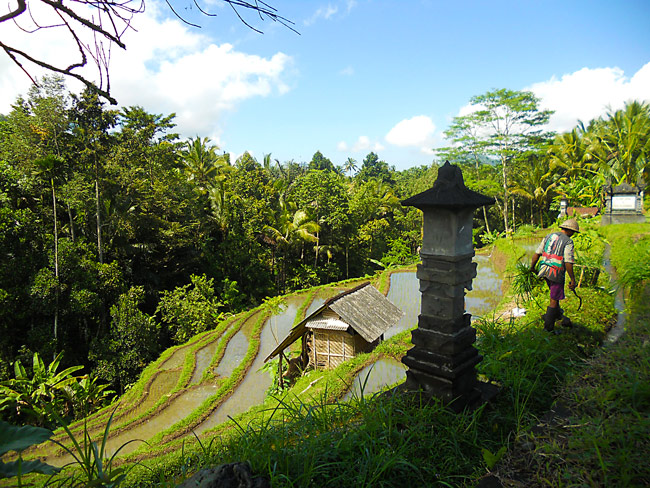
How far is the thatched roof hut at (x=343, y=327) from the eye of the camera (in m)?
8.67

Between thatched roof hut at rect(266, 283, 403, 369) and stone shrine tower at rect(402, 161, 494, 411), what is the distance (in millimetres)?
5702

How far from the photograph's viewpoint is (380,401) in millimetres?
2615

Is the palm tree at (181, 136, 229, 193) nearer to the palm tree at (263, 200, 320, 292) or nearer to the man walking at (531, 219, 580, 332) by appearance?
the palm tree at (263, 200, 320, 292)

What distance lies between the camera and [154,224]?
53.9 ft

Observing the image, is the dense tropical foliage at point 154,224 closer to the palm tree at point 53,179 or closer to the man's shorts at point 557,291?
the palm tree at point 53,179

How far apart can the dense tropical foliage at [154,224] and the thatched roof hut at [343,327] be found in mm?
3310

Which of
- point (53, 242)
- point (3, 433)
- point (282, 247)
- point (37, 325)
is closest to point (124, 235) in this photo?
point (53, 242)

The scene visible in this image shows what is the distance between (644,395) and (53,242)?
15.5 meters

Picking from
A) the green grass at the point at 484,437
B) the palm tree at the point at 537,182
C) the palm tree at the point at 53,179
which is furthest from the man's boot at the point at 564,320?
the palm tree at the point at 537,182

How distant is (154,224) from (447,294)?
53.8ft

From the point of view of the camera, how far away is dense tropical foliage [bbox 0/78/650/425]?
471 inches

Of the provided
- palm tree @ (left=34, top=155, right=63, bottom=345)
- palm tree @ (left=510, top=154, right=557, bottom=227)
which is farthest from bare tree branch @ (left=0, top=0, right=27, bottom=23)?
palm tree @ (left=510, top=154, right=557, bottom=227)

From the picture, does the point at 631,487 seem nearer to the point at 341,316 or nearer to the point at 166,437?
the point at 341,316

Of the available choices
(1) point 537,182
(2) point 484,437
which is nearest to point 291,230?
(1) point 537,182
